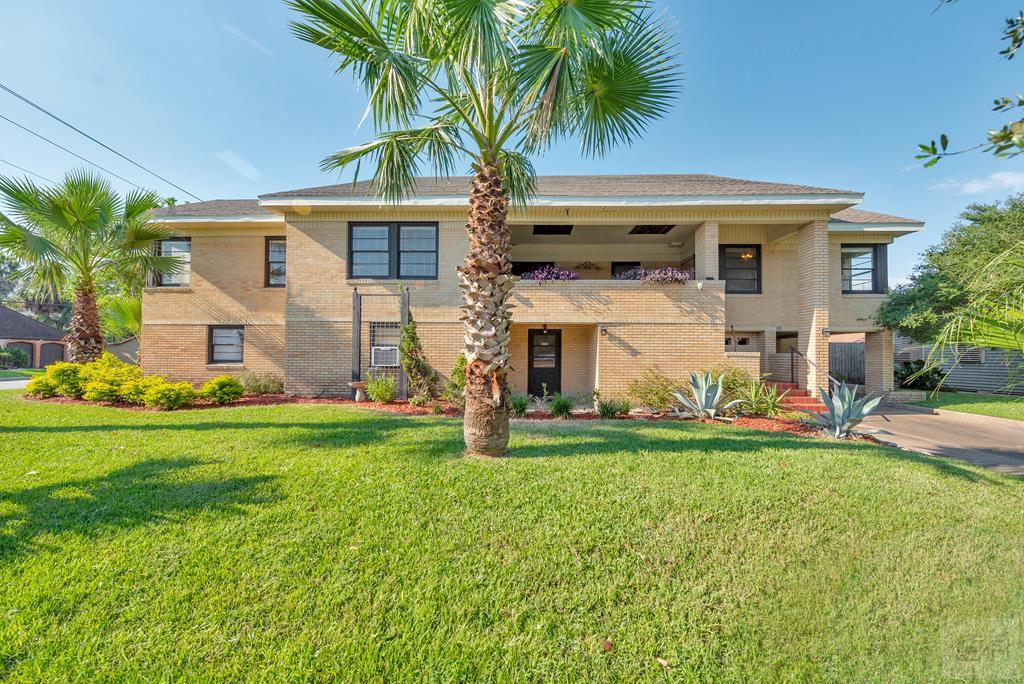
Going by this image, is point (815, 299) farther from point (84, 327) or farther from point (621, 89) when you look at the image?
point (84, 327)

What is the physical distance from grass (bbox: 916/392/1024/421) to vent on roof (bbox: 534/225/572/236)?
11598mm

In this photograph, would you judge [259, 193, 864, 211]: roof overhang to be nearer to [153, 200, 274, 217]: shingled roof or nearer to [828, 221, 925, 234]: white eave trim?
[828, 221, 925, 234]: white eave trim

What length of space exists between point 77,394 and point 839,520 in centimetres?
1468

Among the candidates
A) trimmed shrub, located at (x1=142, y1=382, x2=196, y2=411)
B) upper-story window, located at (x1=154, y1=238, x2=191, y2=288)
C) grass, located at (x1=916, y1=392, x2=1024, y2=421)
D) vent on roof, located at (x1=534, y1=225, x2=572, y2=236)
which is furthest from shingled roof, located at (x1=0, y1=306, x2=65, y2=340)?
grass, located at (x1=916, y1=392, x2=1024, y2=421)

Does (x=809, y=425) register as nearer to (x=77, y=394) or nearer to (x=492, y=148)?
(x=492, y=148)

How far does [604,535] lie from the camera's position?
3404mm

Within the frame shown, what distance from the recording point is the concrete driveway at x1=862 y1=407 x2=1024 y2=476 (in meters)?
6.76

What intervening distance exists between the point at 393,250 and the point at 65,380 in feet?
27.0

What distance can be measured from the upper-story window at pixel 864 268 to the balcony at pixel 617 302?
5483mm

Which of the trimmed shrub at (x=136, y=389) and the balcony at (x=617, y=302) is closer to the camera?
the trimmed shrub at (x=136, y=389)

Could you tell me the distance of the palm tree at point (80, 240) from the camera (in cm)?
935

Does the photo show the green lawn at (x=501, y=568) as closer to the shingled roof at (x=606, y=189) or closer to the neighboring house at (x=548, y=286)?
the neighboring house at (x=548, y=286)

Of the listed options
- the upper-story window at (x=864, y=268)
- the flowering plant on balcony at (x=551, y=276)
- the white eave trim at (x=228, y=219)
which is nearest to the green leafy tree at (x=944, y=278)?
the upper-story window at (x=864, y=268)

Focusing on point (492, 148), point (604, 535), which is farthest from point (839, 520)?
point (492, 148)
